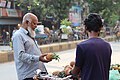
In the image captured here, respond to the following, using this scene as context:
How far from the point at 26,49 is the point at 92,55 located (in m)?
1.12

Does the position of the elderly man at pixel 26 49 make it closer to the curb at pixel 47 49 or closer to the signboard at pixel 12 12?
the curb at pixel 47 49

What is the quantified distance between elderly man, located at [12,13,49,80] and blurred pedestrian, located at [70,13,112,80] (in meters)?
0.89

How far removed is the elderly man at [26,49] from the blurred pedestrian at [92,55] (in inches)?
35.2

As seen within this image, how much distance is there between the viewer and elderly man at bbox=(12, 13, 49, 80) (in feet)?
12.1

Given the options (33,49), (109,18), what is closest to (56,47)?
(33,49)

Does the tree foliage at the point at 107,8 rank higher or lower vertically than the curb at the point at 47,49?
higher

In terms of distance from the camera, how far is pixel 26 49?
148 inches

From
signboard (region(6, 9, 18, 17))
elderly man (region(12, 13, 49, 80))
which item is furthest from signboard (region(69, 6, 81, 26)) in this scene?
elderly man (region(12, 13, 49, 80))

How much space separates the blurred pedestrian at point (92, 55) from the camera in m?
2.85

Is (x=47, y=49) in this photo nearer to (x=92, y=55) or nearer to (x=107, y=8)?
(x=92, y=55)

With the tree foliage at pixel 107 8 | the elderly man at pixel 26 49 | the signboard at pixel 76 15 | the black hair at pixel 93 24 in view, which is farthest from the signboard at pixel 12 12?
the black hair at pixel 93 24

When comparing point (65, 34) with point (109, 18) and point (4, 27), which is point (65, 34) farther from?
point (109, 18)

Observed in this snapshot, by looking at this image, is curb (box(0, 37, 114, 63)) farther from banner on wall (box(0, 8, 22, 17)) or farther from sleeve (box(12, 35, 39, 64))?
banner on wall (box(0, 8, 22, 17))

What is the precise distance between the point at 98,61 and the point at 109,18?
33.3 metres
